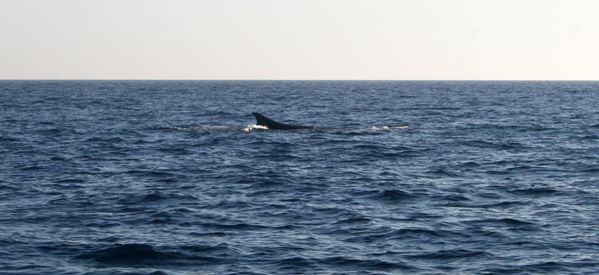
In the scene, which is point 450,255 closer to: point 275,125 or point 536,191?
point 536,191

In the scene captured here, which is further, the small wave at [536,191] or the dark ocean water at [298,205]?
the small wave at [536,191]

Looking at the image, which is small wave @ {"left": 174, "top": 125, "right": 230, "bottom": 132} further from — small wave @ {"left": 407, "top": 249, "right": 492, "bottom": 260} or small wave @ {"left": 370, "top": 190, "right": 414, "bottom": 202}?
small wave @ {"left": 407, "top": 249, "right": 492, "bottom": 260}

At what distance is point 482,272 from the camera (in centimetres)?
1847

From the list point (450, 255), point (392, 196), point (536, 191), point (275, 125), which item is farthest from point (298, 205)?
point (275, 125)

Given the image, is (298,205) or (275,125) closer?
(298,205)

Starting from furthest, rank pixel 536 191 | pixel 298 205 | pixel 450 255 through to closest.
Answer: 1. pixel 536 191
2. pixel 298 205
3. pixel 450 255

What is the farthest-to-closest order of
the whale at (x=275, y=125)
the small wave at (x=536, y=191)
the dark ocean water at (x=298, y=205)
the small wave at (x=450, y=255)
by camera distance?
the whale at (x=275, y=125) → the small wave at (x=536, y=191) → the small wave at (x=450, y=255) → the dark ocean water at (x=298, y=205)

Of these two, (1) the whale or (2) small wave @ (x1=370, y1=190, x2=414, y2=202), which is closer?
(2) small wave @ (x1=370, y1=190, x2=414, y2=202)

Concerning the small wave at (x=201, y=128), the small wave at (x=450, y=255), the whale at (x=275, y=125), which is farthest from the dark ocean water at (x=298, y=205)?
the small wave at (x=201, y=128)

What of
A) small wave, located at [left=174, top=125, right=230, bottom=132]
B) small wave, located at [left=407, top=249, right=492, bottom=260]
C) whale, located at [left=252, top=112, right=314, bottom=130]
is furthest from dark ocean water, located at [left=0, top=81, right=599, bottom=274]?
small wave, located at [left=174, top=125, right=230, bottom=132]

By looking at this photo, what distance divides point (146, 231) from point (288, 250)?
414 centimetres

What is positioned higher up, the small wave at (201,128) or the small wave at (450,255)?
the small wave at (450,255)

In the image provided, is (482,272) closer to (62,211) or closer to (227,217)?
(227,217)

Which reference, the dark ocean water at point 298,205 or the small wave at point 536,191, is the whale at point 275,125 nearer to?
the dark ocean water at point 298,205
